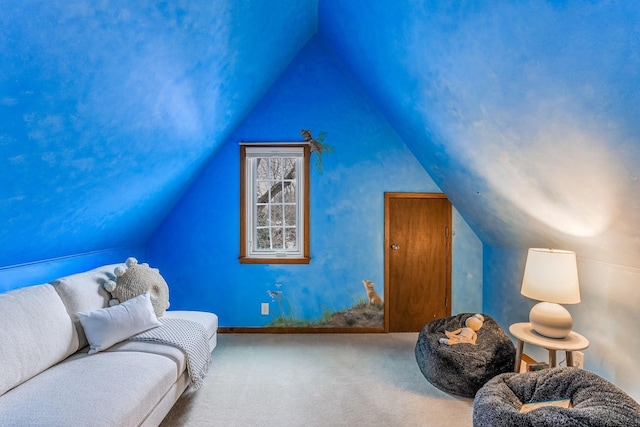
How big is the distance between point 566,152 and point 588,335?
147 centimetres

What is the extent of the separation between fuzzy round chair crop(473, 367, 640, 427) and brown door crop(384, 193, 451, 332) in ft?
5.66

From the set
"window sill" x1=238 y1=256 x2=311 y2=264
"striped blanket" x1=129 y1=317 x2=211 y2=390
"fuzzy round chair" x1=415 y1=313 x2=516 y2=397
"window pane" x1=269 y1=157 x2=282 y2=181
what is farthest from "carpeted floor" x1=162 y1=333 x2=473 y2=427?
"window pane" x1=269 y1=157 x2=282 y2=181

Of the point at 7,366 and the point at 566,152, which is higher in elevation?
the point at 566,152

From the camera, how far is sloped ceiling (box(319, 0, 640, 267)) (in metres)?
1.29

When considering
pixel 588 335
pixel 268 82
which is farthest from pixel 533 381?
pixel 268 82

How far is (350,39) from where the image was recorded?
9.71 ft

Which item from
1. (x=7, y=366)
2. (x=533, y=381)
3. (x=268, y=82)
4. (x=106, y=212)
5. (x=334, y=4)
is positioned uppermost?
(x=334, y=4)

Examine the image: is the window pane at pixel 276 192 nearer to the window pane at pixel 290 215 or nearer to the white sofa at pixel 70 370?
the window pane at pixel 290 215

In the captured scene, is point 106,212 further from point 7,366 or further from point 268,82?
point 268,82

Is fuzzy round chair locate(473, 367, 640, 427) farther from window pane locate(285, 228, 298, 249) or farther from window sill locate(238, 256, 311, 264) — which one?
window pane locate(285, 228, 298, 249)

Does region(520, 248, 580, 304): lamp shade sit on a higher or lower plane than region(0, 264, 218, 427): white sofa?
higher

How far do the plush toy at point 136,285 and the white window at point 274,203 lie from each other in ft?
3.53

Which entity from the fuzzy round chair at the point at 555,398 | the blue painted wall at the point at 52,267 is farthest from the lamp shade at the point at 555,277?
the blue painted wall at the point at 52,267

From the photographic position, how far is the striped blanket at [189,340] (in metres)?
2.24
